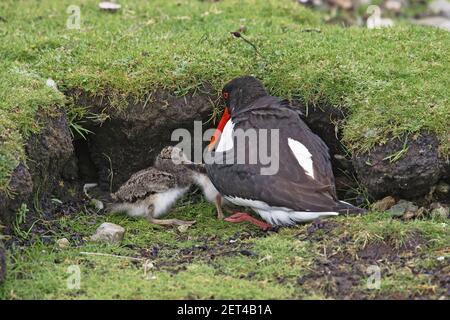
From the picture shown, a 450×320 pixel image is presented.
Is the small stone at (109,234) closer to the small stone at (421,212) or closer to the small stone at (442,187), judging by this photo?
the small stone at (421,212)

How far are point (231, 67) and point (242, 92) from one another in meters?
0.63

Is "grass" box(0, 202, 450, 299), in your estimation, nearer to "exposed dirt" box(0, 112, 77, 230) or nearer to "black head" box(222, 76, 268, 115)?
"exposed dirt" box(0, 112, 77, 230)

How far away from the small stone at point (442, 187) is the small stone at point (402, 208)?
27 cm

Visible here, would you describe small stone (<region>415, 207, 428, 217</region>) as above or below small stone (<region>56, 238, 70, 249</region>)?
above

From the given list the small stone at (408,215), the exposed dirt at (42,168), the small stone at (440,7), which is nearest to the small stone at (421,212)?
the small stone at (408,215)

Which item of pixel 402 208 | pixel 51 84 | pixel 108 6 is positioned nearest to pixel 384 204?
pixel 402 208

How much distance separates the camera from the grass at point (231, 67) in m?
7.25

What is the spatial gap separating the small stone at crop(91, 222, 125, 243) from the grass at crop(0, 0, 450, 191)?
869mm

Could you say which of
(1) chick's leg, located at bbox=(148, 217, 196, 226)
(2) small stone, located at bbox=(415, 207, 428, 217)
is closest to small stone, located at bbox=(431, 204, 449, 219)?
(2) small stone, located at bbox=(415, 207, 428, 217)

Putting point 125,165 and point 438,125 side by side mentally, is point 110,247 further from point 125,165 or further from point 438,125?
point 438,125

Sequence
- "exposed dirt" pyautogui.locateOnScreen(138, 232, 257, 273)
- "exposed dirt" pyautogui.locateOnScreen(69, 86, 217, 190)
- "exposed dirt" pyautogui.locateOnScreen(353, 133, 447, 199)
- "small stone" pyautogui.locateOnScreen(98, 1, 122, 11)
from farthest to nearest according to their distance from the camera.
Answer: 1. "small stone" pyautogui.locateOnScreen(98, 1, 122, 11)
2. "exposed dirt" pyautogui.locateOnScreen(69, 86, 217, 190)
3. "exposed dirt" pyautogui.locateOnScreen(353, 133, 447, 199)
4. "exposed dirt" pyautogui.locateOnScreen(138, 232, 257, 273)

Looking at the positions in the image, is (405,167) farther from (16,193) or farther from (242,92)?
(16,193)

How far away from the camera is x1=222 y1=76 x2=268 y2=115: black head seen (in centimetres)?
757
